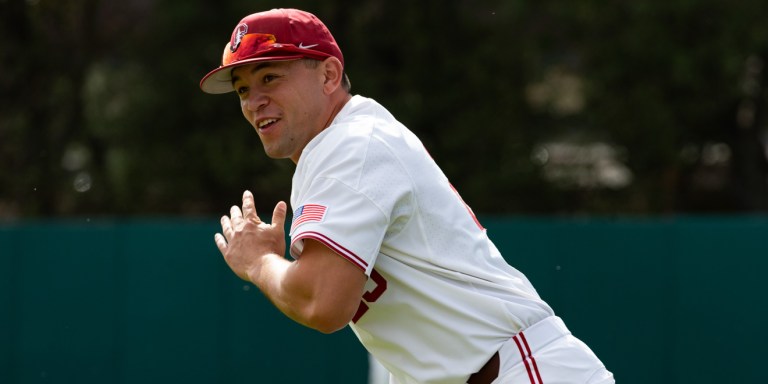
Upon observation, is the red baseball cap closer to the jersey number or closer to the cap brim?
the cap brim

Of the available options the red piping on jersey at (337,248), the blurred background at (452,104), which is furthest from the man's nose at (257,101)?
the blurred background at (452,104)

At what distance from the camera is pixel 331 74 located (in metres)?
3.04

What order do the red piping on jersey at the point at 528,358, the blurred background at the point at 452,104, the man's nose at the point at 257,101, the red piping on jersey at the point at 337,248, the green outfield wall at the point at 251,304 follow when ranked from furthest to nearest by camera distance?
the blurred background at the point at 452,104 < the green outfield wall at the point at 251,304 < the man's nose at the point at 257,101 < the red piping on jersey at the point at 528,358 < the red piping on jersey at the point at 337,248

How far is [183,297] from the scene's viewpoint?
8469 mm

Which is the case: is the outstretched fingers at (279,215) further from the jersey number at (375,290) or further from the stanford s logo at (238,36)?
the stanford s logo at (238,36)

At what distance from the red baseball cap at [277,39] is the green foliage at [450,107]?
1162 cm

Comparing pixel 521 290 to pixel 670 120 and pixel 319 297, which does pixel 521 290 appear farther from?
pixel 670 120

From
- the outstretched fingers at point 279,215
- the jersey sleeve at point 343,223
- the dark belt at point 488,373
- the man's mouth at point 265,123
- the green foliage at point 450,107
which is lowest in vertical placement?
the green foliage at point 450,107

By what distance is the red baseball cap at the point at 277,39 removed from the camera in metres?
2.88

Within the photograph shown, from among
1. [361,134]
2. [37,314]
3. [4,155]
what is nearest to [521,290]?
[361,134]

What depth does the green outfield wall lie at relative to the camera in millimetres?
8422

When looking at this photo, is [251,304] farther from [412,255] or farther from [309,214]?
[309,214]

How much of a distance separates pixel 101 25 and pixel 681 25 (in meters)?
8.37

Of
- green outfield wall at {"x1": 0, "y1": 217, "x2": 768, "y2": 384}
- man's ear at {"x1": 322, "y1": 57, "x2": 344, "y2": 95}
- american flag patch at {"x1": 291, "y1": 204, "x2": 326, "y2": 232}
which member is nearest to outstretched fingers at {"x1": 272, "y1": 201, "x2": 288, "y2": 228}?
american flag patch at {"x1": 291, "y1": 204, "x2": 326, "y2": 232}
